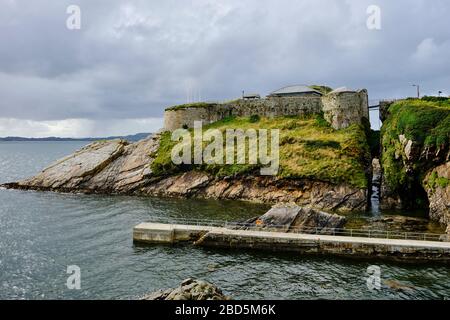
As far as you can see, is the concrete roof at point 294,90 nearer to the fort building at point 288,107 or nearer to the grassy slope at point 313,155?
the fort building at point 288,107

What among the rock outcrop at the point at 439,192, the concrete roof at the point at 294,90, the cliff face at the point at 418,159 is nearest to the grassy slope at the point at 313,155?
the cliff face at the point at 418,159

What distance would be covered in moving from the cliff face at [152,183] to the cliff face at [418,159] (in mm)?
4969

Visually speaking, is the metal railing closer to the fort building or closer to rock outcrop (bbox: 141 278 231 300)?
rock outcrop (bbox: 141 278 231 300)

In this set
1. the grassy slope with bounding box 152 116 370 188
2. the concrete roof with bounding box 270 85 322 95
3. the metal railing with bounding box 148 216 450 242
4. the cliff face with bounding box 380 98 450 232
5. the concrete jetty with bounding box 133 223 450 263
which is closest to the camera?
the concrete jetty with bounding box 133 223 450 263

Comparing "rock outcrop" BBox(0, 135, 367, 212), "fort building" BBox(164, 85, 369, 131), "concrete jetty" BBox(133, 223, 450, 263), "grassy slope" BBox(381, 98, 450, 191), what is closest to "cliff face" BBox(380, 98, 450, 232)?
"grassy slope" BBox(381, 98, 450, 191)

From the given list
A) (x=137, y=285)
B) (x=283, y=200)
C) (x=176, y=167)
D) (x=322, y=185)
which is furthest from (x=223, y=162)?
(x=137, y=285)

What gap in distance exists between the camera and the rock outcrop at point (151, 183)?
6256 centimetres

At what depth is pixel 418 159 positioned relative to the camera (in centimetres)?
5428

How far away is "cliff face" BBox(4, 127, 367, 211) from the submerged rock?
16627mm

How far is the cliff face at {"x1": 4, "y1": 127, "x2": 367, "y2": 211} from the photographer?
205 feet

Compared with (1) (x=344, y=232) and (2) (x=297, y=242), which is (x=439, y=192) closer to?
(1) (x=344, y=232)

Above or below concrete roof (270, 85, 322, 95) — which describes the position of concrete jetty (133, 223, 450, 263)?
below

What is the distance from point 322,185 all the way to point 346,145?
33.7ft

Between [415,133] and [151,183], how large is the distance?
44678 millimetres
